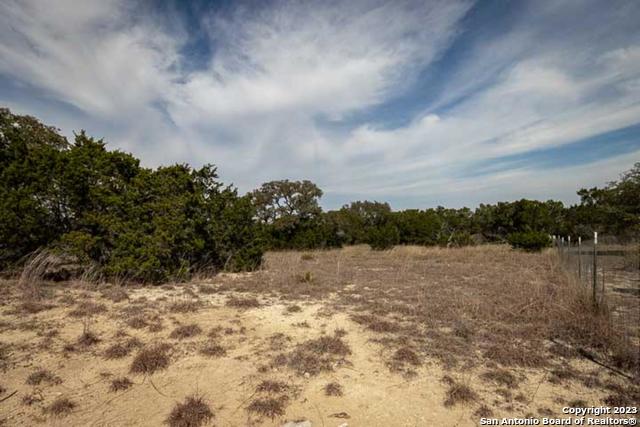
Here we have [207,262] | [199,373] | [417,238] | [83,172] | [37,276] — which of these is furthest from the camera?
[417,238]

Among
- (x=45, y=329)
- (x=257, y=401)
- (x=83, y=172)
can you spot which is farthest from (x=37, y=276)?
(x=257, y=401)

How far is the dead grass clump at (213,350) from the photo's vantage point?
13.1 feet

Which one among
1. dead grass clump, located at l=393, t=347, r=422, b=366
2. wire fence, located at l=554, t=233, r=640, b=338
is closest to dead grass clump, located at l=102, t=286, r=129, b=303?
dead grass clump, located at l=393, t=347, r=422, b=366

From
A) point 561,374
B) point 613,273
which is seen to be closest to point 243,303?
point 561,374

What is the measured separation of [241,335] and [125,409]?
6.02 ft

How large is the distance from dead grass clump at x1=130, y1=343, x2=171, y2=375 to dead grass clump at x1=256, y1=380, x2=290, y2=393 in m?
1.23

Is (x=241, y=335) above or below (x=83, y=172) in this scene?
below

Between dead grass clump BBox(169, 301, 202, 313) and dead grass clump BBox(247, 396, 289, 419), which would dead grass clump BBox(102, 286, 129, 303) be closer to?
dead grass clump BBox(169, 301, 202, 313)

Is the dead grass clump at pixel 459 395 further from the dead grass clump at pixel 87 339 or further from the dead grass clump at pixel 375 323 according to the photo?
the dead grass clump at pixel 87 339

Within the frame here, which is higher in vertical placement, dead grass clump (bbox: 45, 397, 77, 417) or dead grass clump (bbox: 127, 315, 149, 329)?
dead grass clump (bbox: 127, 315, 149, 329)

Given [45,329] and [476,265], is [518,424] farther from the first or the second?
[476,265]

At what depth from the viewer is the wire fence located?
4426 mm

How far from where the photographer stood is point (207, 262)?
30.9 feet

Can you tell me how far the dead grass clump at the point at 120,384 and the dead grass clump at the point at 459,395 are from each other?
10.3 feet
